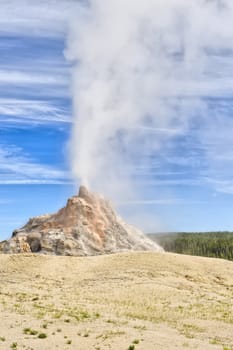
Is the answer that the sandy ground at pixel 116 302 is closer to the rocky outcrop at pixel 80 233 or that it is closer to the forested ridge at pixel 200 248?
the rocky outcrop at pixel 80 233

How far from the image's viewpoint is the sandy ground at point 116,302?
27.9 meters

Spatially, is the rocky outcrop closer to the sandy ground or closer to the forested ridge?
the sandy ground

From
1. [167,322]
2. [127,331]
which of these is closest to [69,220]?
[167,322]

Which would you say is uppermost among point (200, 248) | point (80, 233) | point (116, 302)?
point (200, 248)

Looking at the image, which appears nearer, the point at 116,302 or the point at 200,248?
the point at 116,302

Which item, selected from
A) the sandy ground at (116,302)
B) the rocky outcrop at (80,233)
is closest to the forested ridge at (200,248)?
the rocky outcrop at (80,233)

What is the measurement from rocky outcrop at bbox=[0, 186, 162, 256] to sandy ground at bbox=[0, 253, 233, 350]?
20.8ft

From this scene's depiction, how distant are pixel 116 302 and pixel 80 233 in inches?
912

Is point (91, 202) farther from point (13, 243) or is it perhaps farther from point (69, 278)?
point (69, 278)

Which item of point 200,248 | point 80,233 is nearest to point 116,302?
point 80,233

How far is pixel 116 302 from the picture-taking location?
43.7 metres

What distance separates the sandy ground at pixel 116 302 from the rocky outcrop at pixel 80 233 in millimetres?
6343

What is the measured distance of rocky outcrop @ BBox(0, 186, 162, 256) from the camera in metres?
64.3

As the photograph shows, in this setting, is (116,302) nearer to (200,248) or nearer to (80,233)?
(80,233)
